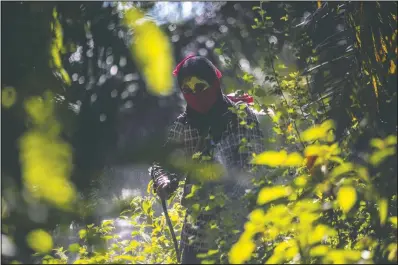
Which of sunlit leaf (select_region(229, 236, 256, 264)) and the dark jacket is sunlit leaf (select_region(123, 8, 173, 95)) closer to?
sunlit leaf (select_region(229, 236, 256, 264))

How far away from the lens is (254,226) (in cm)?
93

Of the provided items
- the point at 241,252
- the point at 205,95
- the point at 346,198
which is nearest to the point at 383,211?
the point at 346,198

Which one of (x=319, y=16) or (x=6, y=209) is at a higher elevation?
(x=319, y=16)

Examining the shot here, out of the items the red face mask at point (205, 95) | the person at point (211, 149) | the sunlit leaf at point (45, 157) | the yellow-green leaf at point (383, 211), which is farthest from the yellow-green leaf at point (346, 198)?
the red face mask at point (205, 95)

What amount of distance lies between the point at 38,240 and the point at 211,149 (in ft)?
3.16

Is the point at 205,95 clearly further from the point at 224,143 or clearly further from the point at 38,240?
the point at 38,240

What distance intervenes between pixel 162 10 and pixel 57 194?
0.28 meters

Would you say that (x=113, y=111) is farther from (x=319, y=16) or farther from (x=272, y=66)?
(x=319, y=16)

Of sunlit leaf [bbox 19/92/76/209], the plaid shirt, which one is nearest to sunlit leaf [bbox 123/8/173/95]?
sunlit leaf [bbox 19/92/76/209]

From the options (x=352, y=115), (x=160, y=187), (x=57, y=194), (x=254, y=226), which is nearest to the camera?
(x=57, y=194)

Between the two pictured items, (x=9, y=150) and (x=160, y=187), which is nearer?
(x=9, y=150)

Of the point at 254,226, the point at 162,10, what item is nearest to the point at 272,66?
the point at 254,226

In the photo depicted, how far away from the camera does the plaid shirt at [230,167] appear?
148cm

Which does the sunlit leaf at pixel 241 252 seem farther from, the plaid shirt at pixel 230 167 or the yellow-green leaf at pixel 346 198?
the plaid shirt at pixel 230 167
